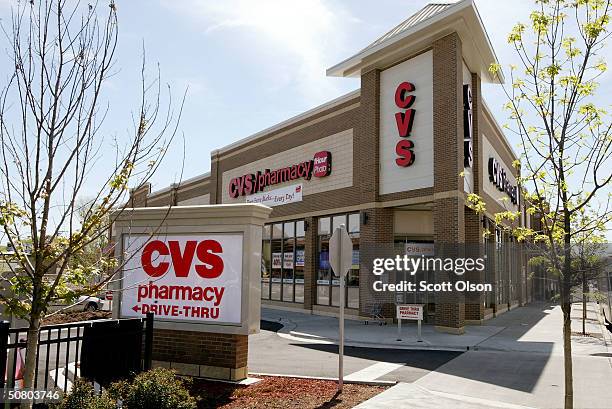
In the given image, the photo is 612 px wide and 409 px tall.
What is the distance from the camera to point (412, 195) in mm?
19844

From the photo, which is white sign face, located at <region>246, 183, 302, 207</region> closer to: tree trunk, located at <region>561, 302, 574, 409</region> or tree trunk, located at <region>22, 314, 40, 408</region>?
tree trunk, located at <region>561, 302, 574, 409</region>

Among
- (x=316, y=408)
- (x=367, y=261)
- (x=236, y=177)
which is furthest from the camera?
(x=236, y=177)

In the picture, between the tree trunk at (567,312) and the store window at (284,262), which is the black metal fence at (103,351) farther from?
the store window at (284,262)

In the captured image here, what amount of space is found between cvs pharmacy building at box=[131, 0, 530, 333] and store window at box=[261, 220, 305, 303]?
57mm

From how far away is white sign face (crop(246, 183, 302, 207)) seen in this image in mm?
26422

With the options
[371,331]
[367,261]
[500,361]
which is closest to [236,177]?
[367,261]

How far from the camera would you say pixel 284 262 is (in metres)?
27.4

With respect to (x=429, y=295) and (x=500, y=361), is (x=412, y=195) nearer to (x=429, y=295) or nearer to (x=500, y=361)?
(x=429, y=295)

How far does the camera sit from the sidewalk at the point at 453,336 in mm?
15109

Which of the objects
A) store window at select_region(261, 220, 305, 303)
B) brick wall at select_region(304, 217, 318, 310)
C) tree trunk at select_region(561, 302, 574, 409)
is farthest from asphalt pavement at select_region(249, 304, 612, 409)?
store window at select_region(261, 220, 305, 303)

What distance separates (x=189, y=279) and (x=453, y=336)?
11.0 metres

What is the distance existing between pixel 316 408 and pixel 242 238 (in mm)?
3226

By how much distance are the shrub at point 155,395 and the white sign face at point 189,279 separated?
2615 mm

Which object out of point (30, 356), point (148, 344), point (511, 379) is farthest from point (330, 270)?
point (30, 356)
